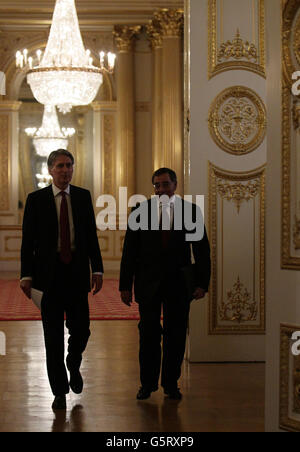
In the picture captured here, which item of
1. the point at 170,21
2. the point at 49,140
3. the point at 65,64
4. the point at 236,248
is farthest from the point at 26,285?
the point at 170,21

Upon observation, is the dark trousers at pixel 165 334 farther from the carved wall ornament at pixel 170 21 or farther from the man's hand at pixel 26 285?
the carved wall ornament at pixel 170 21

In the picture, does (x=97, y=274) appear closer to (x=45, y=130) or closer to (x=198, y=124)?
(x=198, y=124)

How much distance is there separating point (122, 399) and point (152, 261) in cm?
87

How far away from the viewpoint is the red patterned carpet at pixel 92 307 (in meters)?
8.89

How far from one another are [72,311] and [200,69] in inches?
95.3

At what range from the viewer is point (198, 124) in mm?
6207

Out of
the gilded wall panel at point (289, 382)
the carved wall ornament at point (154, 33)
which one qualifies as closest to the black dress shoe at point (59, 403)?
the gilded wall panel at point (289, 382)

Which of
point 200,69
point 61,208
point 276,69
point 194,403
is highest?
point 200,69

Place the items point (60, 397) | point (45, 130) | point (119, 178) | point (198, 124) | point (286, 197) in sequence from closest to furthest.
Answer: point (286, 197) < point (60, 397) < point (198, 124) < point (45, 130) < point (119, 178)

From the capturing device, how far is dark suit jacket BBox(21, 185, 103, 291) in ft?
15.4

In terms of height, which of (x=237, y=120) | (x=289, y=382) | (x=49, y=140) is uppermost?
(x=49, y=140)

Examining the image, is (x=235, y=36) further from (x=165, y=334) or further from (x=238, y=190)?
(x=165, y=334)

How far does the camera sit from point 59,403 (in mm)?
4676

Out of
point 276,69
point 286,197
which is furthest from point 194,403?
point 276,69
